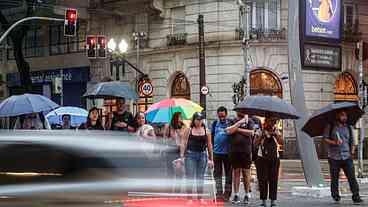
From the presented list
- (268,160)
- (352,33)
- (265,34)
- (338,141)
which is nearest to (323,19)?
(338,141)

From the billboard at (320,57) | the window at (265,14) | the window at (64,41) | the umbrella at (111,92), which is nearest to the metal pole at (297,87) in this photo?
the billboard at (320,57)

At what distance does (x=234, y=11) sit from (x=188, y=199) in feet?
99.0

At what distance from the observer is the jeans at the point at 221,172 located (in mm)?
13617

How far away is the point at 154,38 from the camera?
3884 centimetres

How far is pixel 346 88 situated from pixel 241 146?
2503 cm

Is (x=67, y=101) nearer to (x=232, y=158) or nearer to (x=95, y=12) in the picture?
(x=95, y=12)

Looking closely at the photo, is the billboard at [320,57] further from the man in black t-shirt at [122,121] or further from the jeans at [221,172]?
the man in black t-shirt at [122,121]

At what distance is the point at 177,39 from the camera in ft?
122

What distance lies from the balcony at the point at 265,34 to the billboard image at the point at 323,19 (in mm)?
18635

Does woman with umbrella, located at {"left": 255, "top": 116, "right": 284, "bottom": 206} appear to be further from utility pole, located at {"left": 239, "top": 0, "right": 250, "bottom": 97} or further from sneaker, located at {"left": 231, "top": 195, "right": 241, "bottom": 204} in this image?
utility pole, located at {"left": 239, "top": 0, "right": 250, "bottom": 97}

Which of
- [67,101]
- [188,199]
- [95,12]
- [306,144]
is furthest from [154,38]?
[188,199]

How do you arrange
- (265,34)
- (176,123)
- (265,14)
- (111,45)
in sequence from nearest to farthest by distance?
(176,123)
(265,34)
(265,14)
(111,45)

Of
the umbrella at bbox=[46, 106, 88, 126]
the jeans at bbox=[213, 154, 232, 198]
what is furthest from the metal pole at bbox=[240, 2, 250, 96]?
the jeans at bbox=[213, 154, 232, 198]

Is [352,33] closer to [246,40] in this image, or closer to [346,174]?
[246,40]
